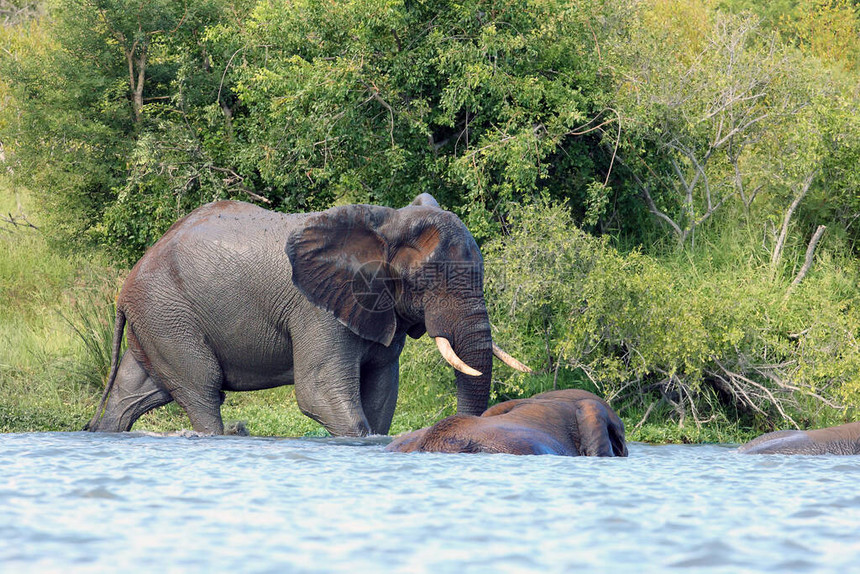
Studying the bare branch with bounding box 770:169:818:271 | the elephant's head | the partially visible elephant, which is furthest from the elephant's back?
the bare branch with bounding box 770:169:818:271

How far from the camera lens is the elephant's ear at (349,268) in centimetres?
952

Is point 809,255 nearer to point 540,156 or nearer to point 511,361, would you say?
point 540,156

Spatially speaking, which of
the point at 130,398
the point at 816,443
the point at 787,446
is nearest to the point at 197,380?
the point at 130,398

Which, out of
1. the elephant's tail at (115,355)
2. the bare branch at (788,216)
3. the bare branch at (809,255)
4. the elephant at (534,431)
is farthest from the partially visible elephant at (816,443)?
the bare branch at (788,216)

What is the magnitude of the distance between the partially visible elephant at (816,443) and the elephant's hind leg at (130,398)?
534cm

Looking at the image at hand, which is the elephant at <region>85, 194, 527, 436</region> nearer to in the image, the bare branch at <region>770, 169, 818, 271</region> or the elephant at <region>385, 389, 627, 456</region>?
the elephant at <region>385, 389, 627, 456</region>

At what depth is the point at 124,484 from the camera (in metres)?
6.16

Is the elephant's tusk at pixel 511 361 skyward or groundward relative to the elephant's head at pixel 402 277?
groundward

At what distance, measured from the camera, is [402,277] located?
9547mm

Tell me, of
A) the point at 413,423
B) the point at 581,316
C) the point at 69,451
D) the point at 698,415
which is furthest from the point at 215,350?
the point at 698,415

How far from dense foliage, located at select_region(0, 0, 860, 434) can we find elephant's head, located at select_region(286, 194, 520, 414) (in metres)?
3.71

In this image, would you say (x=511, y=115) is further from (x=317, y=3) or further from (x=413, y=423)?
(x=413, y=423)

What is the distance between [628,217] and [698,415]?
4607mm

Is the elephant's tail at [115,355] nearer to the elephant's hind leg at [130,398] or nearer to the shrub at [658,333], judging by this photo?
the elephant's hind leg at [130,398]
